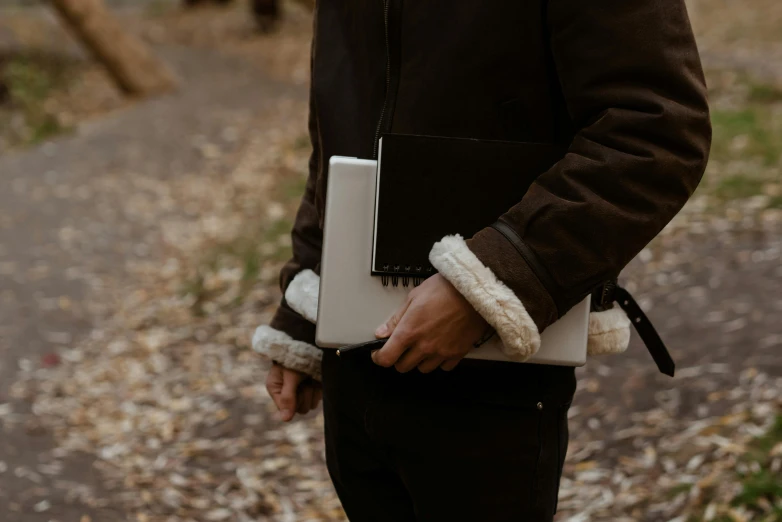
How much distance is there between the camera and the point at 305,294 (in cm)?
167

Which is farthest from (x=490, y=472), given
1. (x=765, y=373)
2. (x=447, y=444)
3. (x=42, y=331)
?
(x=42, y=331)

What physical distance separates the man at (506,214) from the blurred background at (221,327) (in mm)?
1570

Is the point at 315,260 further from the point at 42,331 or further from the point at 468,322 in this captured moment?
the point at 42,331

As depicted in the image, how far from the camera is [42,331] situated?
5.12 meters

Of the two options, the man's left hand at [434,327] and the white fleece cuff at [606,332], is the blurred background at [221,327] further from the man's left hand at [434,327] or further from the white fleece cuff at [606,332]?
the man's left hand at [434,327]

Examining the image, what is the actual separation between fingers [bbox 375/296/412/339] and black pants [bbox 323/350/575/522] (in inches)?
6.6

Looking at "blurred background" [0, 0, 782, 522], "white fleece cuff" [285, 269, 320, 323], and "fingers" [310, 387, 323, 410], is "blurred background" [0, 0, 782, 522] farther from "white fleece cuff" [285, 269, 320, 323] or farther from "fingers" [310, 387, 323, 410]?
"white fleece cuff" [285, 269, 320, 323]

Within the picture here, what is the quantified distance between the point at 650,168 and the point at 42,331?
182 inches

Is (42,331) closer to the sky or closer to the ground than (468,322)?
→ closer to the ground

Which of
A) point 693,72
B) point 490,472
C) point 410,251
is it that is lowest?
point 490,472

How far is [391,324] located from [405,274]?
0.26 ft

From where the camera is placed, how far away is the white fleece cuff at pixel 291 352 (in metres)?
1.79

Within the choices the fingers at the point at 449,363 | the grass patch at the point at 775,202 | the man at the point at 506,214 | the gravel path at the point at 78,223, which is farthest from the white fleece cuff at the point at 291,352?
the grass patch at the point at 775,202

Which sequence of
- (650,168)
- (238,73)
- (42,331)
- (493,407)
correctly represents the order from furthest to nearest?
(238,73) < (42,331) < (493,407) < (650,168)
